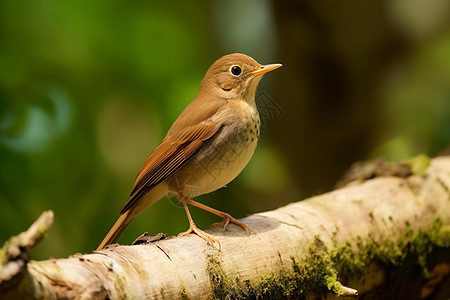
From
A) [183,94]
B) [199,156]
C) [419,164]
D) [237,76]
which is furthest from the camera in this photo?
[183,94]

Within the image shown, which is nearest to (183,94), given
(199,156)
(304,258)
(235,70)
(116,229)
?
(235,70)

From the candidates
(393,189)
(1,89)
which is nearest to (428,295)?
(393,189)

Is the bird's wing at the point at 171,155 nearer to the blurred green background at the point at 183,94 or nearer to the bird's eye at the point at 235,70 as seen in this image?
the bird's eye at the point at 235,70

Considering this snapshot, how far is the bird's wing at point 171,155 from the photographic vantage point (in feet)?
9.46

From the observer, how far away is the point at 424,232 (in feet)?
12.0

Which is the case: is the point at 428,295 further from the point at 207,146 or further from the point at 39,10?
the point at 39,10

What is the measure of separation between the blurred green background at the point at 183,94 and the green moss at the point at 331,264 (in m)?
1.44

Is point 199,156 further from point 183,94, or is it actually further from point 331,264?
point 183,94

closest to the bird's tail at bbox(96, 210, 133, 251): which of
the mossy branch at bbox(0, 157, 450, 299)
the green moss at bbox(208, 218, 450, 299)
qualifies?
the mossy branch at bbox(0, 157, 450, 299)

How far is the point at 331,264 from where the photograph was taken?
3.01 meters

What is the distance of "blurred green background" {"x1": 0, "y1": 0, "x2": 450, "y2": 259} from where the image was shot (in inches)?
163

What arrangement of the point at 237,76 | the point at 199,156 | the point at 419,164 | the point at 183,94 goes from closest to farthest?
1. the point at 199,156
2. the point at 237,76
3. the point at 419,164
4. the point at 183,94

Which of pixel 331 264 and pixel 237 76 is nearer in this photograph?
pixel 331 264

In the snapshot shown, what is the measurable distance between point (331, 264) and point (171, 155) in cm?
110
